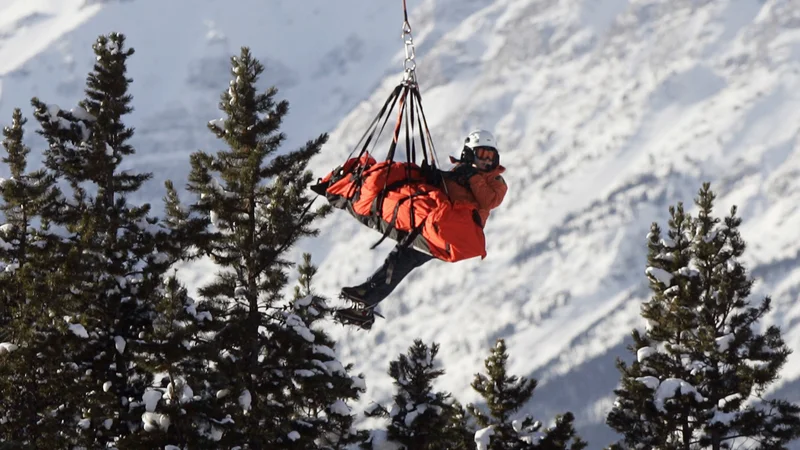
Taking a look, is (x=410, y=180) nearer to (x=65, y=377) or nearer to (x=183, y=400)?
(x=183, y=400)

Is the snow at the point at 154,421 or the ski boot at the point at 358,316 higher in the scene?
the snow at the point at 154,421

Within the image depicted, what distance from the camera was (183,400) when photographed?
18516mm

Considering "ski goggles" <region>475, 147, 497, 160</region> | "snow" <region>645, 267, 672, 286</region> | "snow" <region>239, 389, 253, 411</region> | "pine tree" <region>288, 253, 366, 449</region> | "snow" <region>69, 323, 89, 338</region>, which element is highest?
"snow" <region>645, 267, 672, 286</region>

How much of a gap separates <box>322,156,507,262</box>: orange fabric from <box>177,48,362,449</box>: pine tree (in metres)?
5.17

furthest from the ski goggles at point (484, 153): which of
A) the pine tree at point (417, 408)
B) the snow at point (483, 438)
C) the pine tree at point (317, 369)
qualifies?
the snow at point (483, 438)

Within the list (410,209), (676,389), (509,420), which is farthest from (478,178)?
(509,420)

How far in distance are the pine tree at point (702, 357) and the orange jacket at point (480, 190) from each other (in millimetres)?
12000

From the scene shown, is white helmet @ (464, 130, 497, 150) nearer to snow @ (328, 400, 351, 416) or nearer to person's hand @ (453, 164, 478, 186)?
person's hand @ (453, 164, 478, 186)

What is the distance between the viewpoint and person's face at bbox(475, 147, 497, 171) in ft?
48.4

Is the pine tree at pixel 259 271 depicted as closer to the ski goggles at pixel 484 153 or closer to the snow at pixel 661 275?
the ski goggles at pixel 484 153

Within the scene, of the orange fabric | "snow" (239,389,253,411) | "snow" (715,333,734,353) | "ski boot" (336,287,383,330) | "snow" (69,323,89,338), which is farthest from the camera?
"snow" (715,333,734,353)

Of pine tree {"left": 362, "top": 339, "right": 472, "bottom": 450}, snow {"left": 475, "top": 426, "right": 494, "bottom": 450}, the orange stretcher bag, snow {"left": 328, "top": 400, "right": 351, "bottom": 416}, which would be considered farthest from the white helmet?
snow {"left": 475, "top": 426, "right": 494, "bottom": 450}

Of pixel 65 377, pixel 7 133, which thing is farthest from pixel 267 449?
pixel 7 133

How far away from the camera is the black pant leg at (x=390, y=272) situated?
1559cm
